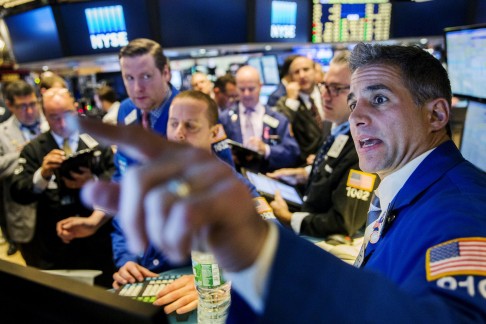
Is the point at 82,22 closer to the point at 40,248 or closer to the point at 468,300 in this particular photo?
the point at 40,248

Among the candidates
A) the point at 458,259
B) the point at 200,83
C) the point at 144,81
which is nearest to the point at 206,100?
the point at 144,81

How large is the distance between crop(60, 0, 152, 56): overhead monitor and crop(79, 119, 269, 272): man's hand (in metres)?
3.04

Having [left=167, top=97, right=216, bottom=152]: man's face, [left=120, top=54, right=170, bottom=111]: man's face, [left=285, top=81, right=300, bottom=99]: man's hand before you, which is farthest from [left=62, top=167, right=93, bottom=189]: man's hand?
[left=285, top=81, right=300, bottom=99]: man's hand

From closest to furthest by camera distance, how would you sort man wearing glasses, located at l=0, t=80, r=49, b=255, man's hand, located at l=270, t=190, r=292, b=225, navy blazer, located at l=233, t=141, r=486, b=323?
navy blazer, located at l=233, t=141, r=486, b=323 → man's hand, located at l=270, t=190, r=292, b=225 → man wearing glasses, located at l=0, t=80, r=49, b=255

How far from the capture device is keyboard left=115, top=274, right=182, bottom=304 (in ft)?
4.18

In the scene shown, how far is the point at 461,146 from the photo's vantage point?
219cm

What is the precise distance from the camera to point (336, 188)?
192cm

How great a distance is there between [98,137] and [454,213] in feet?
2.09

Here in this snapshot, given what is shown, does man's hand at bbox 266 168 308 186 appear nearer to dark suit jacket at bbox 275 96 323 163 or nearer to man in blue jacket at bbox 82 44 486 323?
dark suit jacket at bbox 275 96 323 163

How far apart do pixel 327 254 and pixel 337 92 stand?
73.4 inches

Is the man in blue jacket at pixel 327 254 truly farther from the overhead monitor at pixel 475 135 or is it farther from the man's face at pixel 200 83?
the man's face at pixel 200 83

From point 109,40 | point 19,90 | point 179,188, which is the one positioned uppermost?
point 109,40

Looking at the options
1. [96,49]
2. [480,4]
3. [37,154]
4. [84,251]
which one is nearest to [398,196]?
[84,251]

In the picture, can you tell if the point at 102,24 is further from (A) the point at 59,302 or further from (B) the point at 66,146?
(A) the point at 59,302
